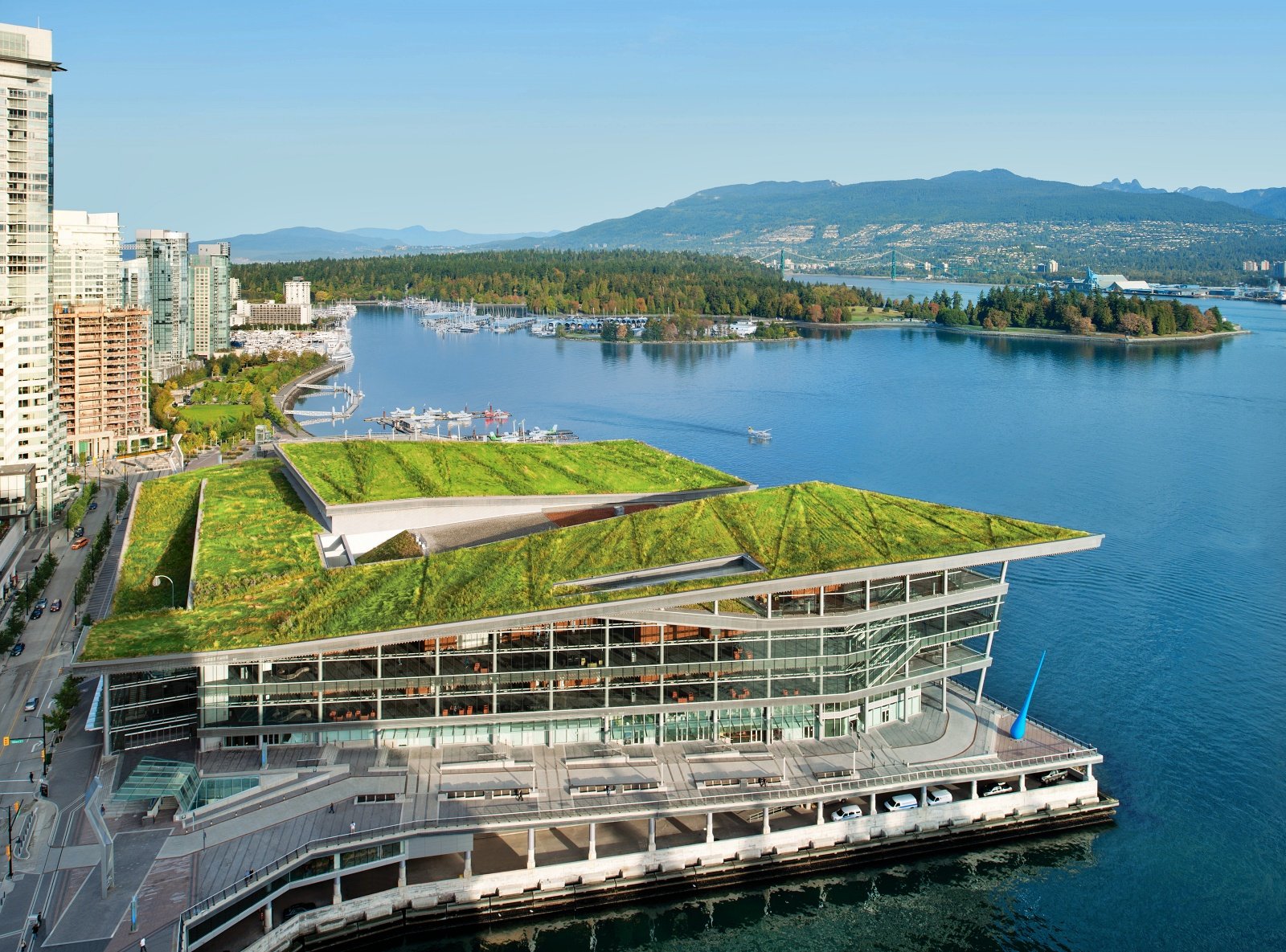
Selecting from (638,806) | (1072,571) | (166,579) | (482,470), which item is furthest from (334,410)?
(638,806)

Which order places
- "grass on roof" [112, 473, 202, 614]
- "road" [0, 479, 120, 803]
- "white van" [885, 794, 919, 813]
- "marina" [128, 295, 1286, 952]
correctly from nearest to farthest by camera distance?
"marina" [128, 295, 1286, 952], "road" [0, 479, 120, 803], "white van" [885, 794, 919, 813], "grass on roof" [112, 473, 202, 614]

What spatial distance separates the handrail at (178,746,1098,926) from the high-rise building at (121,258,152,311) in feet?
124

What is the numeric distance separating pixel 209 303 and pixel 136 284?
36.5 ft

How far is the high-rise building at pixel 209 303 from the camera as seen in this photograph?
58.1 meters

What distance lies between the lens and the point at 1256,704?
18.5 m

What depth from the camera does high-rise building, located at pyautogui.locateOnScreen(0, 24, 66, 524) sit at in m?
26.0

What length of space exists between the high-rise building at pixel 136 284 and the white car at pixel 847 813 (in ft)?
128

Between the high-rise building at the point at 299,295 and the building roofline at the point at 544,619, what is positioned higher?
the high-rise building at the point at 299,295

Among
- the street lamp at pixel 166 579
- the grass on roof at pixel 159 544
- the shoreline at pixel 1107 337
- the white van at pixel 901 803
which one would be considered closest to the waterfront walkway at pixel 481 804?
the white van at pixel 901 803

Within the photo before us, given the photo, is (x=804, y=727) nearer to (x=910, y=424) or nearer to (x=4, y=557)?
(x=4, y=557)

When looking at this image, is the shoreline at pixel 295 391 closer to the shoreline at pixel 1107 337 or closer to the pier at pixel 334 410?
the pier at pixel 334 410

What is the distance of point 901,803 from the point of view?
1488cm

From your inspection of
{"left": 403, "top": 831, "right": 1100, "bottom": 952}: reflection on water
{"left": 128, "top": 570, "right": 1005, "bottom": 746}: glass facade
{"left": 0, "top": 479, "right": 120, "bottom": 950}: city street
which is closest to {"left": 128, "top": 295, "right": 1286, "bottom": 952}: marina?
{"left": 403, "top": 831, "right": 1100, "bottom": 952}: reflection on water

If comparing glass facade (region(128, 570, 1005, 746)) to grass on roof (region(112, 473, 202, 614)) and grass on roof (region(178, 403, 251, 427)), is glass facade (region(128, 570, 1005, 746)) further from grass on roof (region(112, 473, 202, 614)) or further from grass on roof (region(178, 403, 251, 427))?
grass on roof (region(178, 403, 251, 427))
